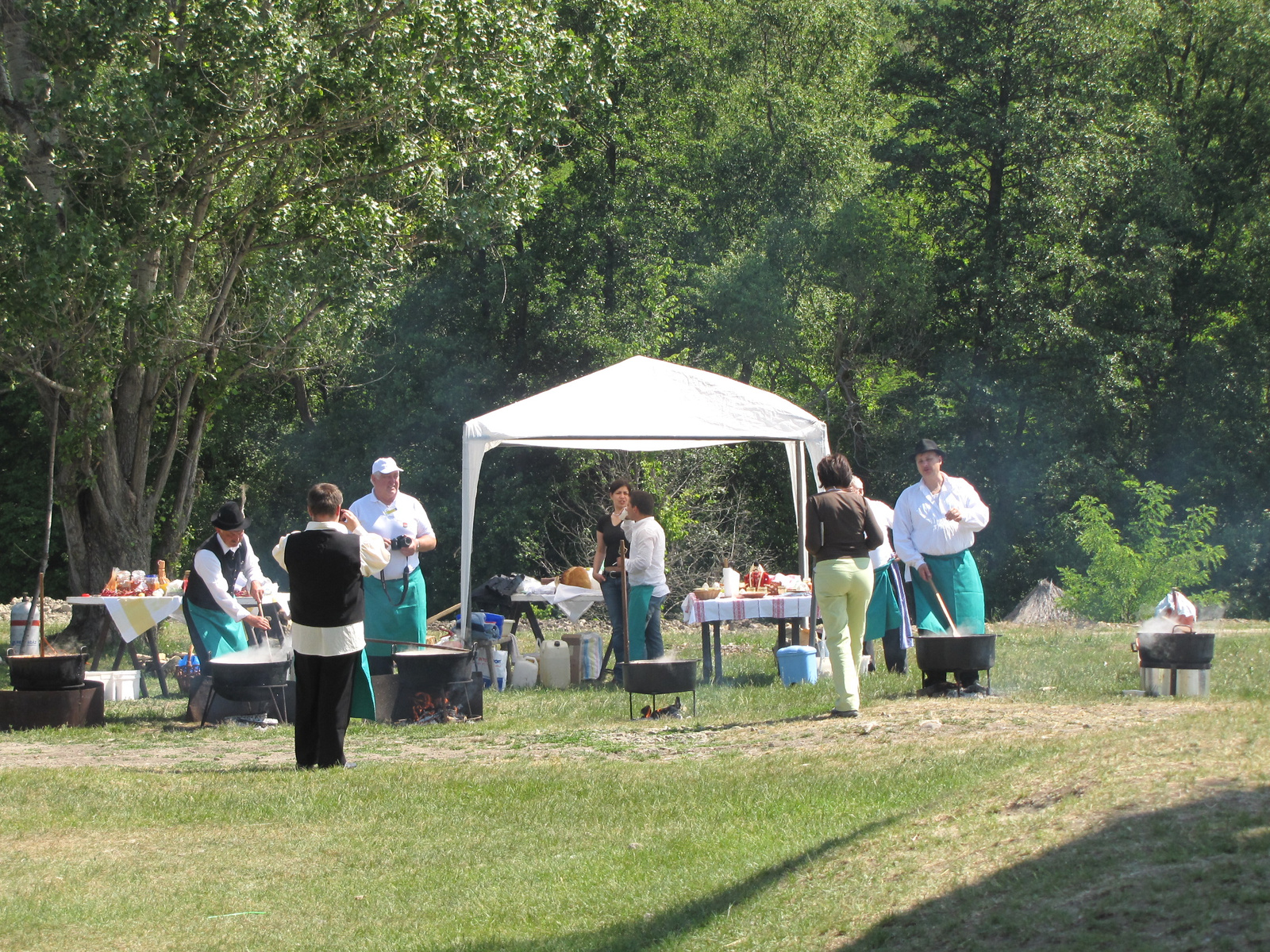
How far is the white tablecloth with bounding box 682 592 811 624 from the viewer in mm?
11695

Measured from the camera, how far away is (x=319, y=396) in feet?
112

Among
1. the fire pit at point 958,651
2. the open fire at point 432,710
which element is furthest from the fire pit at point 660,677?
the fire pit at point 958,651

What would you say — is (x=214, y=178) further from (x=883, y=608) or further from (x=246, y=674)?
(x=883, y=608)

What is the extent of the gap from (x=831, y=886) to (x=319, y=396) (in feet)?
101

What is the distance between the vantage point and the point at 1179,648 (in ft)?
28.5

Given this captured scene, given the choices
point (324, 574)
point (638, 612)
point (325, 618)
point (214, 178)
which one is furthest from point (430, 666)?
point (214, 178)

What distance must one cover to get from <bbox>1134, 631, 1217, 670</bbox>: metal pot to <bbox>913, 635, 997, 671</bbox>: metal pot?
1.00 m

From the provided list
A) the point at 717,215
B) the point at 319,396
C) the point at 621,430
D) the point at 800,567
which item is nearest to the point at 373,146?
the point at 621,430

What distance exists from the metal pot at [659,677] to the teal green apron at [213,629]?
3.04 metres

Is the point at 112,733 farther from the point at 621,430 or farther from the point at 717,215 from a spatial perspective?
the point at 717,215

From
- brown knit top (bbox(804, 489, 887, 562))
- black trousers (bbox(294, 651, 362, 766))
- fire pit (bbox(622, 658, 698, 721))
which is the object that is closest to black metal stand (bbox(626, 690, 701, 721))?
fire pit (bbox(622, 658, 698, 721))

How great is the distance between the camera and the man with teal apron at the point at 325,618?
24.7 ft

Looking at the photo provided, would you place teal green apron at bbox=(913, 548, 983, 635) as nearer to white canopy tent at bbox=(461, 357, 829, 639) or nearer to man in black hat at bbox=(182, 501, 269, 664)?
white canopy tent at bbox=(461, 357, 829, 639)

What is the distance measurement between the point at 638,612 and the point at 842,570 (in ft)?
9.36
